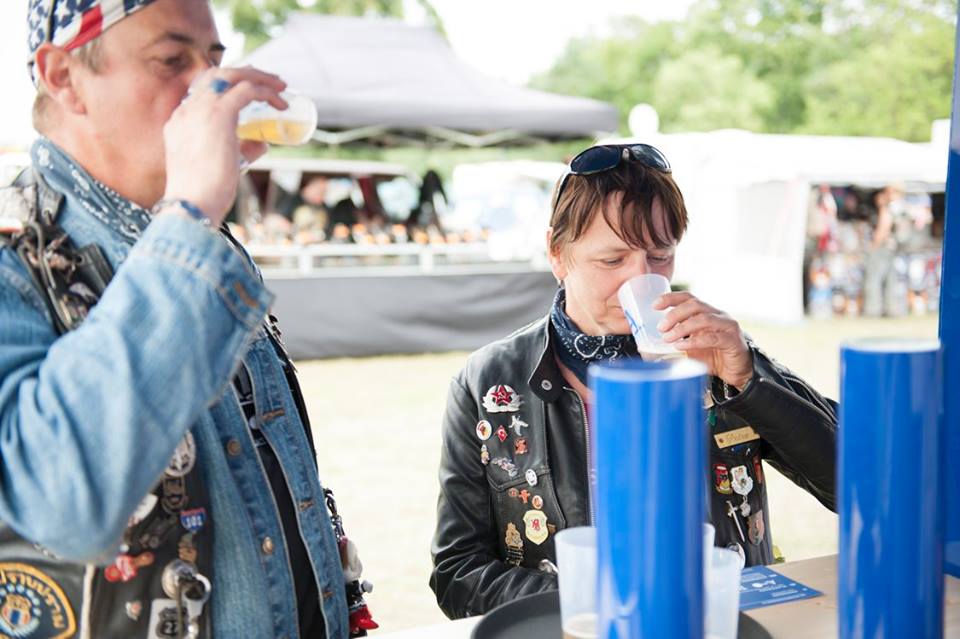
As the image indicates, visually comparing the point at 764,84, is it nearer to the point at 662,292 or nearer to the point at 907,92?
the point at 907,92

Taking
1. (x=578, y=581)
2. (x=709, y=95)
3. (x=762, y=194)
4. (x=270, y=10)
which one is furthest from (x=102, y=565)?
(x=709, y=95)

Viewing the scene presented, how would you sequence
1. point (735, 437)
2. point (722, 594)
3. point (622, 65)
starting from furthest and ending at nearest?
point (622, 65) → point (735, 437) → point (722, 594)

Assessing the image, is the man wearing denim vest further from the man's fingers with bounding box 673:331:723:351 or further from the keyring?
the man's fingers with bounding box 673:331:723:351

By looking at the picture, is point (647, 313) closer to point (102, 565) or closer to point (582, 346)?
point (582, 346)

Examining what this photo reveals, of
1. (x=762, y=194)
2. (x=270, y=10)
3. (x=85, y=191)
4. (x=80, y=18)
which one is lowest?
(x=85, y=191)

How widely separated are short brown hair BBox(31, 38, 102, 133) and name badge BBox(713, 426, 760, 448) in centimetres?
142

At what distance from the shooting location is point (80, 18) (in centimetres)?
118

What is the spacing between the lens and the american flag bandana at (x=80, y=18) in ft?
3.86

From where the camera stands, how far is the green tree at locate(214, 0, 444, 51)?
31828 mm

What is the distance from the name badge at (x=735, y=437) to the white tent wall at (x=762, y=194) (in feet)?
36.5

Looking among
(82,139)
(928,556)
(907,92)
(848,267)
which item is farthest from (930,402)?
(907,92)

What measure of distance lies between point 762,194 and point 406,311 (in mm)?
6918

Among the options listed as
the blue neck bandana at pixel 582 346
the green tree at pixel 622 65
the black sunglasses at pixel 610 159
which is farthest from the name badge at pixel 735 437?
the green tree at pixel 622 65

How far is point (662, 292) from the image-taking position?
1.79m
